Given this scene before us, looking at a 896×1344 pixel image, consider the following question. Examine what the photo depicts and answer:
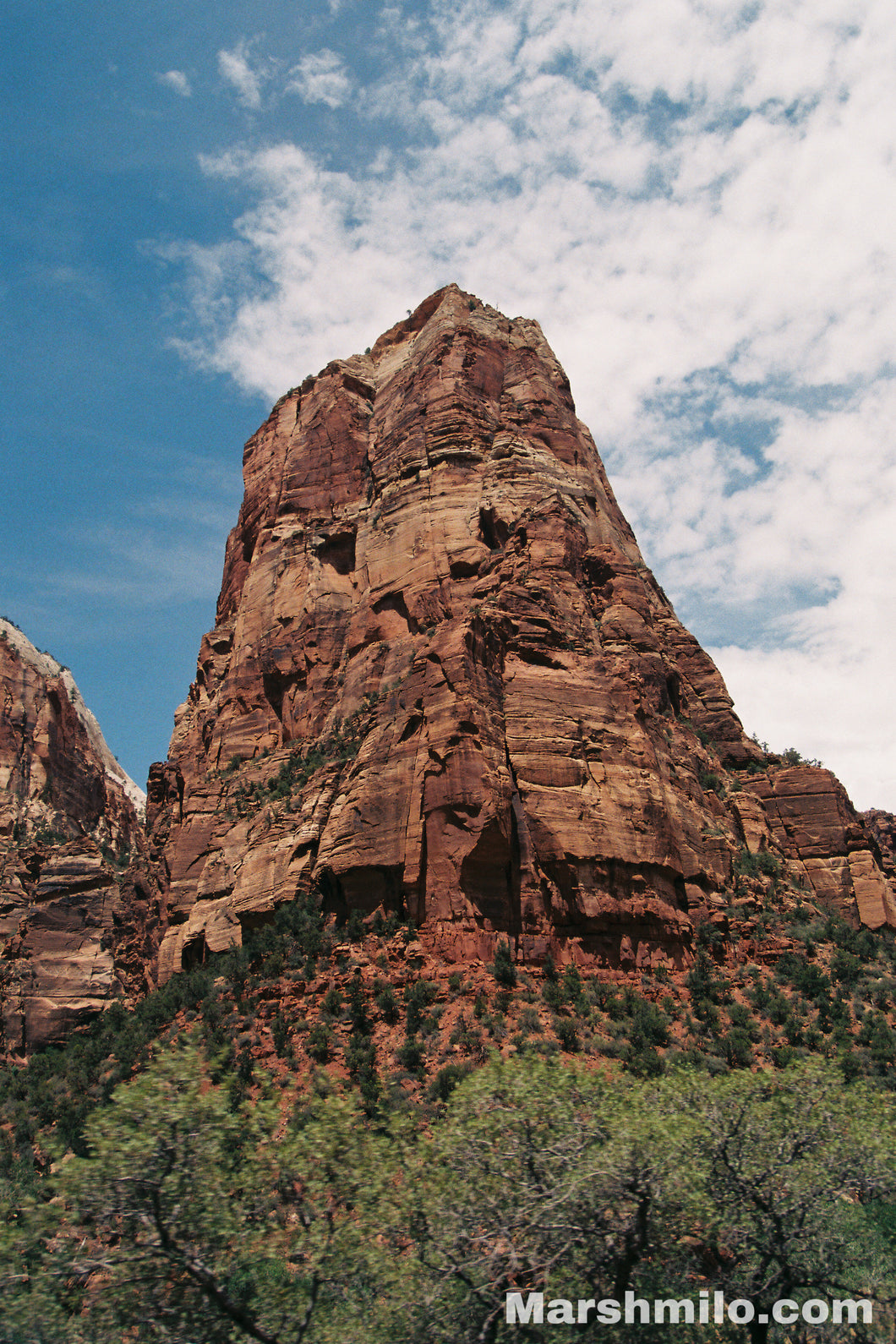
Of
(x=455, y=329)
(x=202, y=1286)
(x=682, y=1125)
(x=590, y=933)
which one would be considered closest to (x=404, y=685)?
(x=590, y=933)

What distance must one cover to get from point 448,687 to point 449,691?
22cm

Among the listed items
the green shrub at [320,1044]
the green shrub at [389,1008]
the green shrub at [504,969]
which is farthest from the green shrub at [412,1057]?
the green shrub at [504,969]

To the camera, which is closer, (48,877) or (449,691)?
(449,691)

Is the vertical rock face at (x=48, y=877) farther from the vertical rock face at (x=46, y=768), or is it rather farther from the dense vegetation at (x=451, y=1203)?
the dense vegetation at (x=451, y=1203)

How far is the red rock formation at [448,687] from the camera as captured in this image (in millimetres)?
35562

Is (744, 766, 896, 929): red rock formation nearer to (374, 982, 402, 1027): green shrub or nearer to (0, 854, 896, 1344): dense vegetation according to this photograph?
(0, 854, 896, 1344): dense vegetation

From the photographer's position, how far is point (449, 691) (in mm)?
37375

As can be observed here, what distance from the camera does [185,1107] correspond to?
18.4 m

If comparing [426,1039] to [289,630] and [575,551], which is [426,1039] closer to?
[575,551]

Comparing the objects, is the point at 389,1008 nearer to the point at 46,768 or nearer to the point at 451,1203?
the point at 451,1203

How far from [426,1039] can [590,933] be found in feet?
28.1

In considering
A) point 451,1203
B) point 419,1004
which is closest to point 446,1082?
point 419,1004

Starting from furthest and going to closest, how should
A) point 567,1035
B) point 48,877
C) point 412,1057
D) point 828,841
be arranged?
1. point 48,877
2. point 828,841
3. point 567,1035
4. point 412,1057

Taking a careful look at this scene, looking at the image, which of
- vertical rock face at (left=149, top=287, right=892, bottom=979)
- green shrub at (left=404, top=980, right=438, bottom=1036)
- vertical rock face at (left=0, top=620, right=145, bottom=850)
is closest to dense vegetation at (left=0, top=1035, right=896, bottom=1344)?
green shrub at (left=404, top=980, right=438, bottom=1036)
